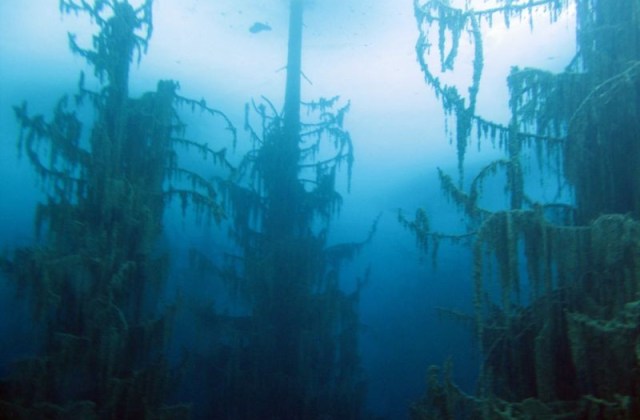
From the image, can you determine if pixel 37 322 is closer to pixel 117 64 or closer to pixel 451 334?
pixel 117 64

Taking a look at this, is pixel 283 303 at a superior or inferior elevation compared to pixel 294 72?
inferior

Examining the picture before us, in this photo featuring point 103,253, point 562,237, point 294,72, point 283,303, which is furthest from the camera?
point 294,72

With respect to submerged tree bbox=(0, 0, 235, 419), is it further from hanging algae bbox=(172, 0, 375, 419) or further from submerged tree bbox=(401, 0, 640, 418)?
submerged tree bbox=(401, 0, 640, 418)

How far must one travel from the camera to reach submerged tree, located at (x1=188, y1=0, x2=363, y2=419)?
12266 millimetres

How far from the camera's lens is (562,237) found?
18.2 ft

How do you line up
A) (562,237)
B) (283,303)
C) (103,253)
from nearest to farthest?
(562,237), (103,253), (283,303)

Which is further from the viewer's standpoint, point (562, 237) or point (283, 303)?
point (283, 303)

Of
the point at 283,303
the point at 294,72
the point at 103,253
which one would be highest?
the point at 294,72

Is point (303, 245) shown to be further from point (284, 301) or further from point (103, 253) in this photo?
point (103, 253)

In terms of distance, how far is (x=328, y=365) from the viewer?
1326 cm

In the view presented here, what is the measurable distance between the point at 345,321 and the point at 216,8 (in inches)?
446

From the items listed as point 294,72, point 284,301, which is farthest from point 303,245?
point 294,72

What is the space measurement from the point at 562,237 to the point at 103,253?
716 centimetres

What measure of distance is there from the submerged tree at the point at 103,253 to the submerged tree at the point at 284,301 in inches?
132
